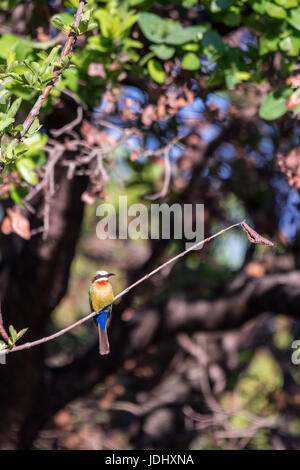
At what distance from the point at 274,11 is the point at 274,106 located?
0.41m

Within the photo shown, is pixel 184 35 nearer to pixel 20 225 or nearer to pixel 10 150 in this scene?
pixel 20 225

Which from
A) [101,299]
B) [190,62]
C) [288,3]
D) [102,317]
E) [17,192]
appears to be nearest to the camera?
[101,299]

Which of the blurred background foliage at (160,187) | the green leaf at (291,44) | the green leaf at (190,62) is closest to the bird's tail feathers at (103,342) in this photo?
the blurred background foliage at (160,187)

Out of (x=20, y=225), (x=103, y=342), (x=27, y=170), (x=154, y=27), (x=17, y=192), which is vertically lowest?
(x=103, y=342)

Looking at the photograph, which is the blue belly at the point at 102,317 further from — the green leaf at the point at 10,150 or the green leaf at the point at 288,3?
the green leaf at the point at 288,3

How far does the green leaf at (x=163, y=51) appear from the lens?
9.32 feet

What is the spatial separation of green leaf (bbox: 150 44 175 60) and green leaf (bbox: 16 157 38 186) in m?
0.78

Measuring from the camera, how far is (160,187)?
5.34 meters

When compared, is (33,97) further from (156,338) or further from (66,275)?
(156,338)

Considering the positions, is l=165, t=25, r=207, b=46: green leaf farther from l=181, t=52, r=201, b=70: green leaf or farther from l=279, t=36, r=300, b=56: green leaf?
l=279, t=36, r=300, b=56: green leaf

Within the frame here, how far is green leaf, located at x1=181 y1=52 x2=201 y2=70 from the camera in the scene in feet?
9.58

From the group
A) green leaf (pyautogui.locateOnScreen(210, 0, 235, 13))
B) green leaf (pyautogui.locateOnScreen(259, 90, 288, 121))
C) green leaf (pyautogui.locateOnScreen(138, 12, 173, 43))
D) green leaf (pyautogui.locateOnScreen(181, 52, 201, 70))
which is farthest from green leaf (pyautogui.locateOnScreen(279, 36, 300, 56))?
green leaf (pyautogui.locateOnScreen(138, 12, 173, 43))

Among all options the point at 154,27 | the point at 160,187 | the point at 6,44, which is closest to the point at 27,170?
the point at 6,44
